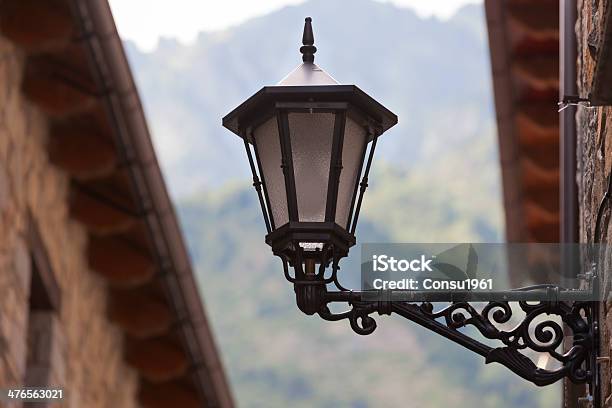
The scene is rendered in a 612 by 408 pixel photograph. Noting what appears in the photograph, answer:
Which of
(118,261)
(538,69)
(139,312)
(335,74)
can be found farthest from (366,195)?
(538,69)

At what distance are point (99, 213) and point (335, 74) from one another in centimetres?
11038

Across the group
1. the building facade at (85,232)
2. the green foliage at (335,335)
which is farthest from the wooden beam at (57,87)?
the green foliage at (335,335)

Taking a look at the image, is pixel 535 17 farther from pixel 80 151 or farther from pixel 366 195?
pixel 366 195

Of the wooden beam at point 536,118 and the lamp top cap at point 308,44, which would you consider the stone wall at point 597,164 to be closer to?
the lamp top cap at point 308,44

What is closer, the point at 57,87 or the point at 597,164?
the point at 597,164

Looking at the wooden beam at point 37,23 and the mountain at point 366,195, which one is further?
the mountain at point 366,195

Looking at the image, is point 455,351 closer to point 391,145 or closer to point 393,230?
point 393,230

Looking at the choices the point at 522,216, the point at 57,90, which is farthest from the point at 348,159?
the point at 522,216

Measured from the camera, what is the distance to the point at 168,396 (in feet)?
29.3

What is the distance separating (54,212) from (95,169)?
330 mm

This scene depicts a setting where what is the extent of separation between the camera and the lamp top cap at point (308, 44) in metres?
3.34

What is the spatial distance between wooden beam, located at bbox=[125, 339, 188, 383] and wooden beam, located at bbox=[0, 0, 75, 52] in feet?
9.43

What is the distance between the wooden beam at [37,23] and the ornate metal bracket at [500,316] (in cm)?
316

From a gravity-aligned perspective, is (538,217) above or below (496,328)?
above
